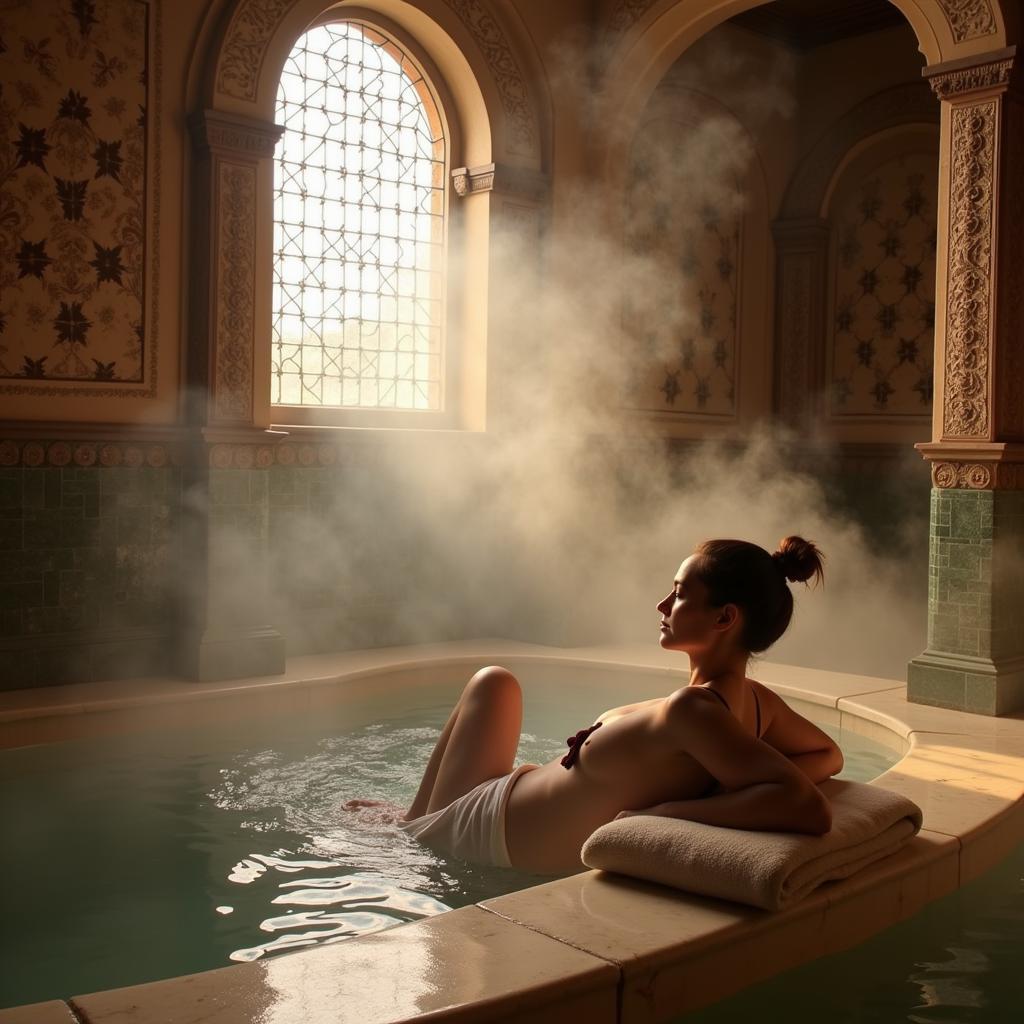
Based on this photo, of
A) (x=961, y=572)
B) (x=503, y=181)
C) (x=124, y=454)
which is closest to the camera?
(x=961, y=572)

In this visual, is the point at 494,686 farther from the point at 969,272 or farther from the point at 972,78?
the point at 972,78

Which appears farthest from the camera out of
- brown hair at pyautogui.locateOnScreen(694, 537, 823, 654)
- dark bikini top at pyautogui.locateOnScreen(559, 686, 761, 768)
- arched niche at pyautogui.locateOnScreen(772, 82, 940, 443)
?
arched niche at pyautogui.locateOnScreen(772, 82, 940, 443)

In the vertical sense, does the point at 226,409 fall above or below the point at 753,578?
above

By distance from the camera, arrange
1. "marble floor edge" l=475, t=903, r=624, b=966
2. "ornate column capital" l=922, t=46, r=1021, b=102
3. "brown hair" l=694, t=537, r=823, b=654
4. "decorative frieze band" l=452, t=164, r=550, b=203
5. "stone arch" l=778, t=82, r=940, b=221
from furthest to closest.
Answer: "stone arch" l=778, t=82, r=940, b=221, "decorative frieze band" l=452, t=164, r=550, b=203, "ornate column capital" l=922, t=46, r=1021, b=102, "brown hair" l=694, t=537, r=823, b=654, "marble floor edge" l=475, t=903, r=624, b=966

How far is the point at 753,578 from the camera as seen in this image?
276 centimetres

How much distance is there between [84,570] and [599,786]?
3.47 meters

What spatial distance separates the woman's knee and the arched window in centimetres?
347

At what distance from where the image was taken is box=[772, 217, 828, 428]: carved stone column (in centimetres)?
875

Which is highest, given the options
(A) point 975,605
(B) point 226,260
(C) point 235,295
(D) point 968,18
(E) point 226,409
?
(D) point 968,18

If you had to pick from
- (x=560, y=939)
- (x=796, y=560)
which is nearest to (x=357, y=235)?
(x=796, y=560)

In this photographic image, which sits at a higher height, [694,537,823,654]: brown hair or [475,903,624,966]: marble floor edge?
[694,537,823,654]: brown hair

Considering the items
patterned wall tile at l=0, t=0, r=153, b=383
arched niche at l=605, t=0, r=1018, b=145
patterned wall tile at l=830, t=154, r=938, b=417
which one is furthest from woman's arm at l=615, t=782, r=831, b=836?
patterned wall tile at l=830, t=154, r=938, b=417

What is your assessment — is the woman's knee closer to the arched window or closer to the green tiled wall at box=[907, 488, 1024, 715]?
the green tiled wall at box=[907, 488, 1024, 715]

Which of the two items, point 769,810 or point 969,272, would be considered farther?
point 969,272
